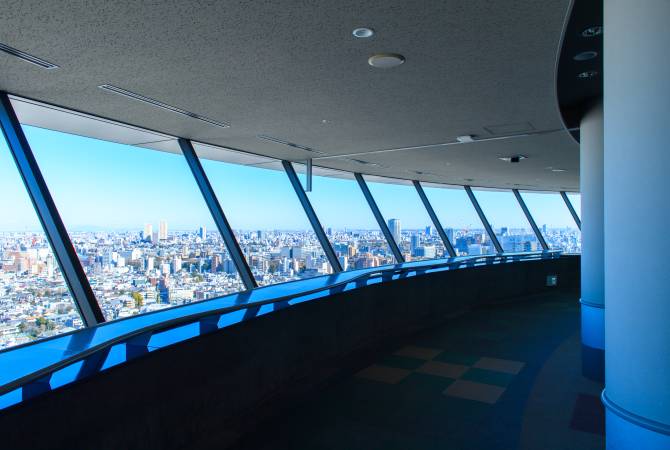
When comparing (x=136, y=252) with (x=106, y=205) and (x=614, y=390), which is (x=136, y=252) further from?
(x=614, y=390)

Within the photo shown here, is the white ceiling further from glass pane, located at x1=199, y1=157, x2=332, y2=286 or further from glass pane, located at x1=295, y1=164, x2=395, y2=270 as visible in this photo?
glass pane, located at x1=295, y1=164, x2=395, y2=270

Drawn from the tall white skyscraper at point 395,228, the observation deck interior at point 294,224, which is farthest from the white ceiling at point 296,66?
the tall white skyscraper at point 395,228

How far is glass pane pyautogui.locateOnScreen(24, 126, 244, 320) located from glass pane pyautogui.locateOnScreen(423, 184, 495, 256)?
7.26 meters

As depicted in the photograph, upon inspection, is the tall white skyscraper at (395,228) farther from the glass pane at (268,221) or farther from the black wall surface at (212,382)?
the black wall surface at (212,382)

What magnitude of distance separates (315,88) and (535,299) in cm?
903

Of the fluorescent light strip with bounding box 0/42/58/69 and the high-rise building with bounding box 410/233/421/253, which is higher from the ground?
the fluorescent light strip with bounding box 0/42/58/69

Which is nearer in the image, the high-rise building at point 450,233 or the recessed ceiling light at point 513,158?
the recessed ceiling light at point 513,158

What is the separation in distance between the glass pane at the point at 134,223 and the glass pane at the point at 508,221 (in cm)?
931

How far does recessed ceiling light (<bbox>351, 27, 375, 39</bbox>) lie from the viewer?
293 centimetres

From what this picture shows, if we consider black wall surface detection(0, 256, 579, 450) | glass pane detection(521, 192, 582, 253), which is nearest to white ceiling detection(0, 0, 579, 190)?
black wall surface detection(0, 256, 579, 450)

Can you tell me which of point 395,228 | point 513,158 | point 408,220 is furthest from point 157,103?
point 408,220

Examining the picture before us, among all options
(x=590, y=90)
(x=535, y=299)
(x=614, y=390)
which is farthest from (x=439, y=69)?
(x=535, y=299)

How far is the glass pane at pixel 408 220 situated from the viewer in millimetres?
10844

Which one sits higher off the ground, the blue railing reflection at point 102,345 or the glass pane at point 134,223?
the glass pane at point 134,223
